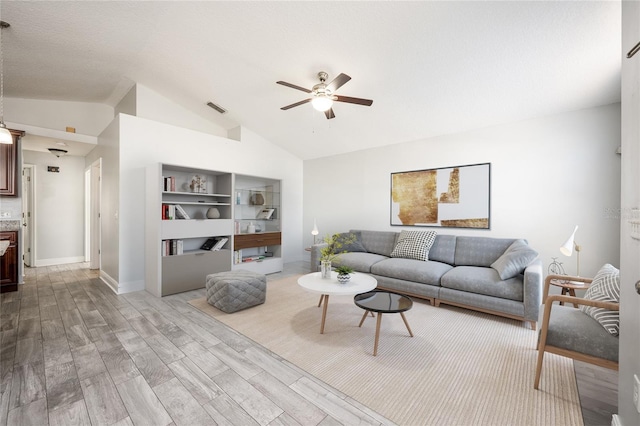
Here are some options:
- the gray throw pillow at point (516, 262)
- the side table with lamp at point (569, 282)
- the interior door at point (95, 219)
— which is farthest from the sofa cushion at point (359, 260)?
the interior door at point (95, 219)

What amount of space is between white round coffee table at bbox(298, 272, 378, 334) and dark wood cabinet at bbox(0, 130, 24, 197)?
474 cm

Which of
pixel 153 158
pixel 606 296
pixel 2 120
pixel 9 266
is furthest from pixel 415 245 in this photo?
pixel 9 266

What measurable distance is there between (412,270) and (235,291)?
2263 millimetres

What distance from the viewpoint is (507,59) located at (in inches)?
104

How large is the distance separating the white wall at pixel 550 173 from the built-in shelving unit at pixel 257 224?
98.2 inches

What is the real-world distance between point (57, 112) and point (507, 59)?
6572 millimetres

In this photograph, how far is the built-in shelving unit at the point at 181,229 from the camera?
3.70 metres

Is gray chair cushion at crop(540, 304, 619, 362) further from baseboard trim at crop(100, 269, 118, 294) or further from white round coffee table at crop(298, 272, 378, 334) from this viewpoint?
baseboard trim at crop(100, 269, 118, 294)

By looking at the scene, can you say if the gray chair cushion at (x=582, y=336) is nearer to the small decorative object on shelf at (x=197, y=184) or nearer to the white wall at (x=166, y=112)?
the small decorative object on shelf at (x=197, y=184)

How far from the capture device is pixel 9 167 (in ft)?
13.0

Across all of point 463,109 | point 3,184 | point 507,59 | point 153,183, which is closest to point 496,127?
point 463,109

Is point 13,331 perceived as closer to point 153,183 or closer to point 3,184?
point 153,183

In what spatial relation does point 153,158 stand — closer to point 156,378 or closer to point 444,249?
point 156,378

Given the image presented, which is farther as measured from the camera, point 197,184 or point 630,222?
point 197,184
